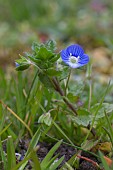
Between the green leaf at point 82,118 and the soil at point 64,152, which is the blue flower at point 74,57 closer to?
the green leaf at point 82,118

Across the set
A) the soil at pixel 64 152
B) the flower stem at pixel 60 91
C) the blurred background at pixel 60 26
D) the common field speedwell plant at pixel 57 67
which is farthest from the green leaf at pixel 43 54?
the blurred background at pixel 60 26

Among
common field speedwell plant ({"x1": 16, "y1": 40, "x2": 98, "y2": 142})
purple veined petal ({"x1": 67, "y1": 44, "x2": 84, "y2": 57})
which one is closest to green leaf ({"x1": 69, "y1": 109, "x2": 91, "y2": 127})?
common field speedwell plant ({"x1": 16, "y1": 40, "x2": 98, "y2": 142})

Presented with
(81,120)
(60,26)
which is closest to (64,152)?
(81,120)

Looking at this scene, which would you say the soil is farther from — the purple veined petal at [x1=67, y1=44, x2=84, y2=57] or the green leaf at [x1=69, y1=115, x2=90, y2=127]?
the purple veined petal at [x1=67, y1=44, x2=84, y2=57]

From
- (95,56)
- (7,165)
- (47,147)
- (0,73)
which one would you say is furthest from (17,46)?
(7,165)

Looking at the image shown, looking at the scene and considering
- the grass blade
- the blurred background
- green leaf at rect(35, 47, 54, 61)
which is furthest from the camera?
the blurred background
